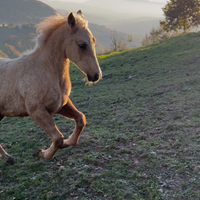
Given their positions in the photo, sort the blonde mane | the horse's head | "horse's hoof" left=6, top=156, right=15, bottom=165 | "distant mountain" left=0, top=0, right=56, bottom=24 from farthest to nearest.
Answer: "distant mountain" left=0, top=0, right=56, bottom=24
"horse's hoof" left=6, top=156, right=15, bottom=165
the blonde mane
the horse's head

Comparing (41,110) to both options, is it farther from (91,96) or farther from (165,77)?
(165,77)

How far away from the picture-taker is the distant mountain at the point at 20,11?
545 feet

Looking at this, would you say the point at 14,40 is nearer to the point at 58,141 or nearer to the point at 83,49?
the point at 83,49

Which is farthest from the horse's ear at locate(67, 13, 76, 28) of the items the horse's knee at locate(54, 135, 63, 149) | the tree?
the tree

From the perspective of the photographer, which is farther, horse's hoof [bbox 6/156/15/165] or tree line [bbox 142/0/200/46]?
tree line [bbox 142/0/200/46]

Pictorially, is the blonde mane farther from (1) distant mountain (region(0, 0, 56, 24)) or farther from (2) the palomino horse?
(1) distant mountain (region(0, 0, 56, 24))

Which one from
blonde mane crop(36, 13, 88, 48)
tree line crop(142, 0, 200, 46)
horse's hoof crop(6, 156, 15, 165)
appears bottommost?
horse's hoof crop(6, 156, 15, 165)

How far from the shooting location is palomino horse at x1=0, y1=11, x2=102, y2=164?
3260mm

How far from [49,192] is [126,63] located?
1244 centimetres

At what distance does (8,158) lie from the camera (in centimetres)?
430

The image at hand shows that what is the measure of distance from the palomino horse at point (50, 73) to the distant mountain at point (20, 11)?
175693 millimetres

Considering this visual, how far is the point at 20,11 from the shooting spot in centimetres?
17888

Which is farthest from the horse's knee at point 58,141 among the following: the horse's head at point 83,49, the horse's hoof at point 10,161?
the horse's hoof at point 10,161

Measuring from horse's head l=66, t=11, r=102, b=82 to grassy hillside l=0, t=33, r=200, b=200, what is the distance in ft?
5.45
